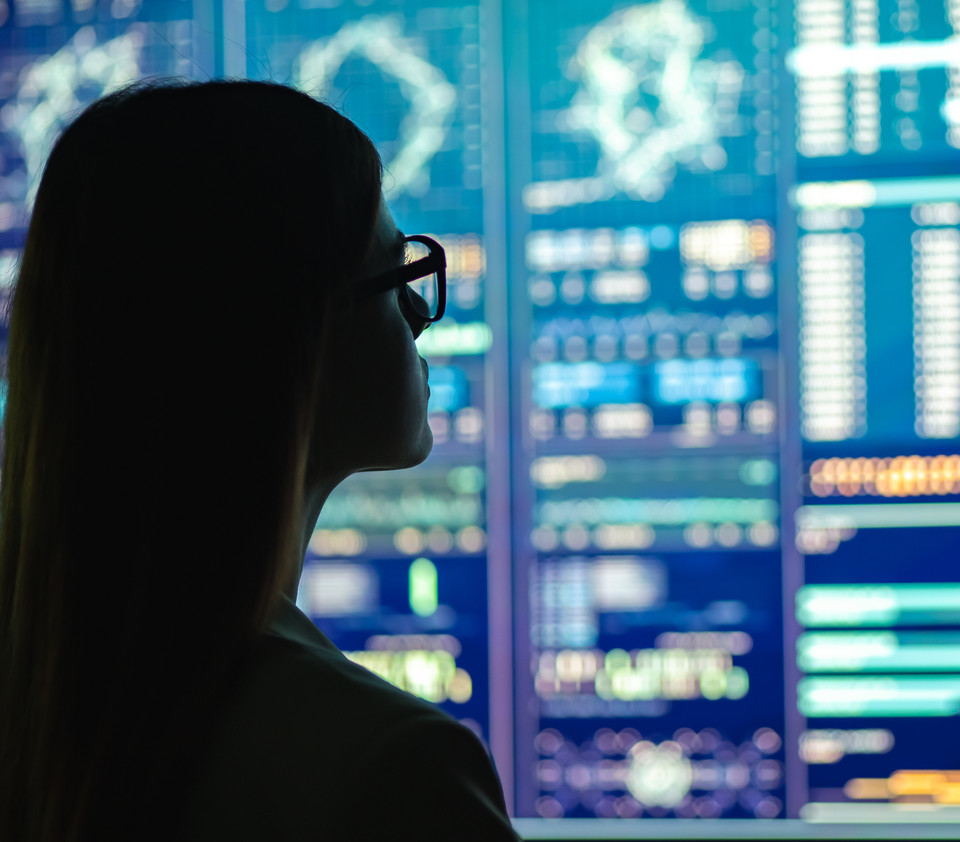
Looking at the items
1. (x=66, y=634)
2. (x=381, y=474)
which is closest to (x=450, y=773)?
(x=66, y=634)

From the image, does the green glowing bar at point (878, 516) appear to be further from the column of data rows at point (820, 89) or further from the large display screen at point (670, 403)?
the column of data rows at point (820, 89)

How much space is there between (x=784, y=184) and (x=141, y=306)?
1.09 m

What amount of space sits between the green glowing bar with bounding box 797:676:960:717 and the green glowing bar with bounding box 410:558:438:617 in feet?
1.74

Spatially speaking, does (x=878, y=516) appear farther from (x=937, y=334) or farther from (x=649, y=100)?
(x=649, y=100)

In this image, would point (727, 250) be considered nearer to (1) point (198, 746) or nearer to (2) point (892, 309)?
(2) point (892, 309)

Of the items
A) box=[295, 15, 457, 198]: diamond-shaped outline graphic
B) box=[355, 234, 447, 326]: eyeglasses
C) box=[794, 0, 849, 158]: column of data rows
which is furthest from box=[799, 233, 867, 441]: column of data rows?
box=[355, 234, 447, 326]: eyeglasses

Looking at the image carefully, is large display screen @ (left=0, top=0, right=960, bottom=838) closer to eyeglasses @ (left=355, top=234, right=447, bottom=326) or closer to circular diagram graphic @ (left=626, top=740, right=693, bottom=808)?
circular diagram graphic @ (left=626, top=740, right=693, bottom=808)

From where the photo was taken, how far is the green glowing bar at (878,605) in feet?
4.07

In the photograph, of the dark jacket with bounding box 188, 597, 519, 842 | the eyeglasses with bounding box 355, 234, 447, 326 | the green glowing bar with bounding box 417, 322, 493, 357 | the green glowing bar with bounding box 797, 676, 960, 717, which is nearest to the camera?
the dark jacket with bounding box 188, 597, 519, 842

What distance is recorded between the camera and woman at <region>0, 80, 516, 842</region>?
358mm

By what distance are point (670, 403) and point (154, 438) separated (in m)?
0.98

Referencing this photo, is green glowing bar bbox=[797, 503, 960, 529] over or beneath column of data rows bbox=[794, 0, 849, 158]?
beneath

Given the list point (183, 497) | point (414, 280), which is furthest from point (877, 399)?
point (183, 497)

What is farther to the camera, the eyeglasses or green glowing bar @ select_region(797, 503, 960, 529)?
green glowing bar @ select_region(797, 503, 960, 529)
